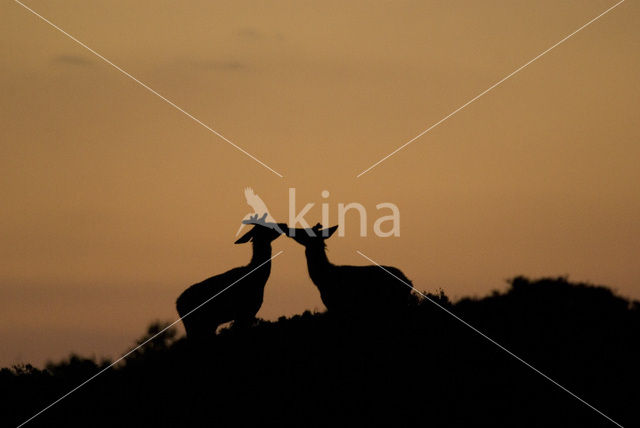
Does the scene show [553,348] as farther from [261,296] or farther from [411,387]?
[261,296]

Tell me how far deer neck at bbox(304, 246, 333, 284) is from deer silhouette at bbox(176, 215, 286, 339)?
800 millimetres

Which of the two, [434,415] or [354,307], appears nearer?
[434,415]

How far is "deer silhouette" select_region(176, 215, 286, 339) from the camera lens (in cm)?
1802

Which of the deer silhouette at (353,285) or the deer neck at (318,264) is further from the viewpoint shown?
the deer neck at (318,264)

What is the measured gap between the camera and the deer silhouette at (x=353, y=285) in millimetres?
17844

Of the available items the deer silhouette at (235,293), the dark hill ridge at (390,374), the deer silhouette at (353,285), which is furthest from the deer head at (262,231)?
the dark hill ridge at (390,374)

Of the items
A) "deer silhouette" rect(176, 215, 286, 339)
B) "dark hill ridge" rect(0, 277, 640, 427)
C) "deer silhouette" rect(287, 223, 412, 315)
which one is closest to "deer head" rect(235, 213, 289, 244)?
"deer silhouette" rect(176, 215, 286, 339)

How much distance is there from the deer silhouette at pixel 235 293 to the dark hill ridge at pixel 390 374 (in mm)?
375

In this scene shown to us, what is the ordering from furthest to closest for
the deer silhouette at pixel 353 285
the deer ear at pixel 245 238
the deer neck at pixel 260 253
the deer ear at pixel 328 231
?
the deer ear at pixel 328 231, the deer ear at pixel 245 238, the deer neck at pixel 260 253, the deer silhouette at pixel 353 285

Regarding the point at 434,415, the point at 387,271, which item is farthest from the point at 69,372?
the point at 434,415

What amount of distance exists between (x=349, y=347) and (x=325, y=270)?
8.38 ft

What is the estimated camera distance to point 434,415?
44.8 feet

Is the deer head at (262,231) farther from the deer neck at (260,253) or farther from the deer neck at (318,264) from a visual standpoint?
the deer neck at (318,264)

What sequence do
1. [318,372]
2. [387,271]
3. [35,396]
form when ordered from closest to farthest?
1. [318,372]
2. [35,396]
3. [387,271]
